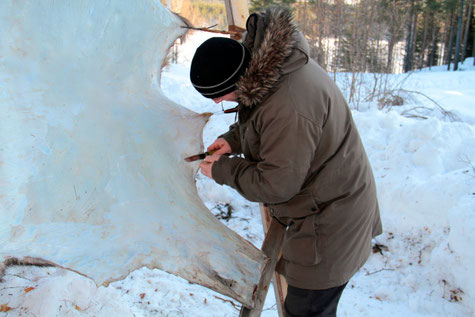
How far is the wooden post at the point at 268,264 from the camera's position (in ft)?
4.75

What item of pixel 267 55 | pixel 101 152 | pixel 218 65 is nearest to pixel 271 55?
pixel 267 55

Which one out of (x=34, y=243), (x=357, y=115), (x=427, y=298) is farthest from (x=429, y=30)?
(x=34, y=243)

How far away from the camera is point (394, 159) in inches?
140

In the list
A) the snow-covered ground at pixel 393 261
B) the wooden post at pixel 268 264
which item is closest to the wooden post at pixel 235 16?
the wooden post at pixel 268 264

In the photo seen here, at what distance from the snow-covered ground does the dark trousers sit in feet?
2.53

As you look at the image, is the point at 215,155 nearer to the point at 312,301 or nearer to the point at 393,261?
the point at 312,301

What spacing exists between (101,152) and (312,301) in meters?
0.96

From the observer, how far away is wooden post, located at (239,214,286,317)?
1.45m

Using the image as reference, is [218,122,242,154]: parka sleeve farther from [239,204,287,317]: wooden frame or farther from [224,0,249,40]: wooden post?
[224,0,249,40]: wooden post

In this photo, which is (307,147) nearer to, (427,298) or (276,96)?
(276,96)

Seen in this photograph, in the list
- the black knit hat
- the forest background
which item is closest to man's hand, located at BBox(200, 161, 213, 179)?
the black knit hat

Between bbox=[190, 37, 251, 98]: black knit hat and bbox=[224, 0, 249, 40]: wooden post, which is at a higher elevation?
bbox=[224, 0, 249, 40]: wooden post

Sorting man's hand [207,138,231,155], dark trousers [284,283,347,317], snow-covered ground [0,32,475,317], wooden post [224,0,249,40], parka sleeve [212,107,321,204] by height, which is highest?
wooden post [224,0,249,40]

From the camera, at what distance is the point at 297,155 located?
1.07m
